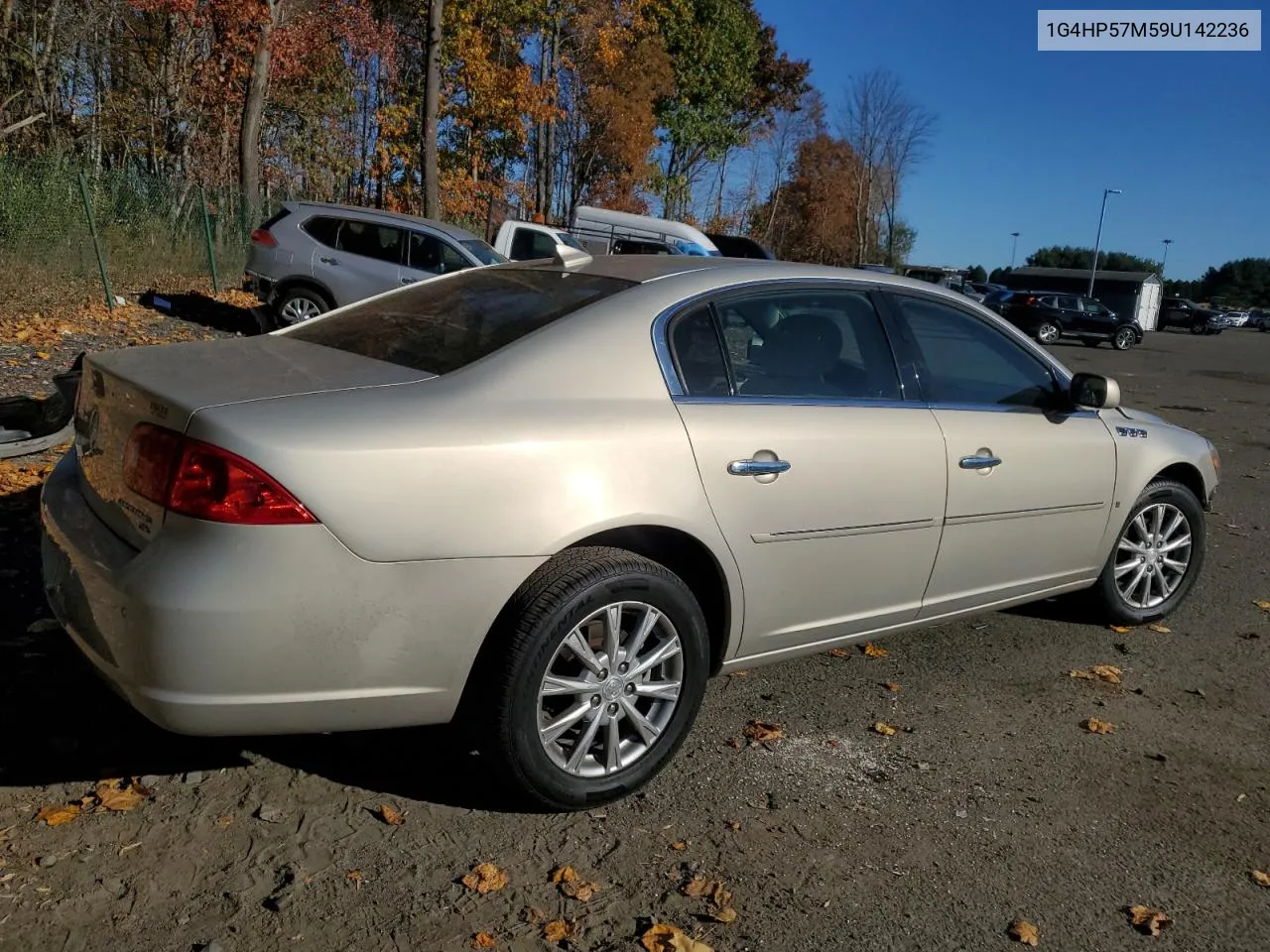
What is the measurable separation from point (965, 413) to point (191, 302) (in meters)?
14.3

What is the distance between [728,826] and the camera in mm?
2930

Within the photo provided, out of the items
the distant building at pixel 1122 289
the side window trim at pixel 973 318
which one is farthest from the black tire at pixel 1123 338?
the side window trim at pixel 973 318

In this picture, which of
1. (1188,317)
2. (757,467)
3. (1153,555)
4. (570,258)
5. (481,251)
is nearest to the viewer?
(757,467)

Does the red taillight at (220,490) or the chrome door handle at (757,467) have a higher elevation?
the chrome door handle at (757,467)

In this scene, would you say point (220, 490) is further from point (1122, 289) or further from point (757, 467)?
point (1122, 289)

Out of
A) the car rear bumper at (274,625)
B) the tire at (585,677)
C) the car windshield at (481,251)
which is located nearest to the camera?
the car rear bumper at (274,625)

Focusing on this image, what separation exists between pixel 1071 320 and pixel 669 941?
33617 mm

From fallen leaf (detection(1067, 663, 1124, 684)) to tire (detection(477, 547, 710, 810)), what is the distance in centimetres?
195

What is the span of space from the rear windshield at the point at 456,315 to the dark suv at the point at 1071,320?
31235 mm

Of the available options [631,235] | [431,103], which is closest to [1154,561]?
[631,235]

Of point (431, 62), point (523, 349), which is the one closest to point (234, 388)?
Result: point (523, 349)

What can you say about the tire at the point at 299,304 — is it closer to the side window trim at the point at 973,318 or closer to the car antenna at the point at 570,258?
the car antenna at the point at 570,258

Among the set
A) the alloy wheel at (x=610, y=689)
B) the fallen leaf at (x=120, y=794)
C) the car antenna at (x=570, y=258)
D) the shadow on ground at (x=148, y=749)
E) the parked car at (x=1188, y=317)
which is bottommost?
the fallen leaf at (x=120, y=794)

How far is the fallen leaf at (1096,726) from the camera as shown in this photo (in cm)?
371
